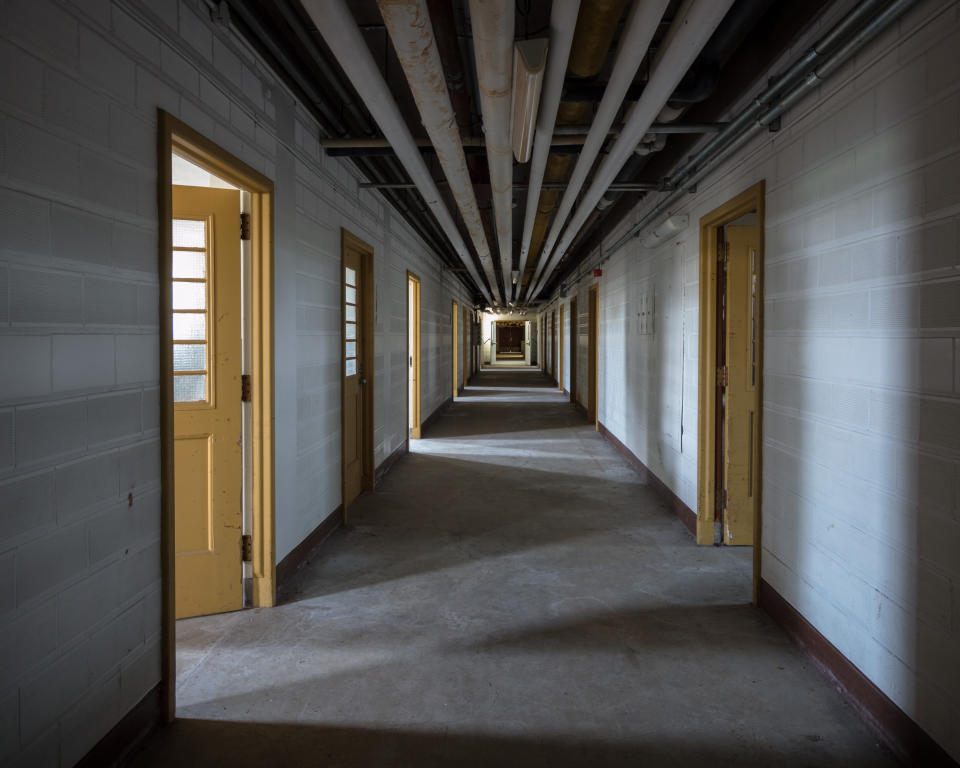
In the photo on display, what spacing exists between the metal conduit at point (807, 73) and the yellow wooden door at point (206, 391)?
7.93 ft

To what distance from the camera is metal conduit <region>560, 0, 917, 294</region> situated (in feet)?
6.46

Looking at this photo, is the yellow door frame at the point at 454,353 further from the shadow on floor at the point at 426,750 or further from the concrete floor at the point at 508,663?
the shadow on floor at the point at 426,750

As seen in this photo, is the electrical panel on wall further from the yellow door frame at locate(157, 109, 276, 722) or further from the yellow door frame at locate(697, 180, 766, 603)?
the yellow door frame at locate(157, 109, 276, 722)

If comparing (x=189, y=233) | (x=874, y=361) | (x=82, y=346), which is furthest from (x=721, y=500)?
(x=82, y=346)

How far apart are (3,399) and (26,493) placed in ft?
0.79

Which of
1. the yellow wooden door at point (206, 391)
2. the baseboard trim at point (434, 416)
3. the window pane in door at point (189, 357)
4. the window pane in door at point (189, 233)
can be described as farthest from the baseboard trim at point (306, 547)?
the baseboard trim at point (434, 416)

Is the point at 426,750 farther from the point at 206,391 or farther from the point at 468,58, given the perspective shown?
the point at 468,58

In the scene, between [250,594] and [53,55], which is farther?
[250,594]

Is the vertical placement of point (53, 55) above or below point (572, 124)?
below

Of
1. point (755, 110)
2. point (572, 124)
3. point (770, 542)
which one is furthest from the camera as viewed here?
point (572, 124)

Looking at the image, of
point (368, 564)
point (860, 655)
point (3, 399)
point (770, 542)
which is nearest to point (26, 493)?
point (3, 399)

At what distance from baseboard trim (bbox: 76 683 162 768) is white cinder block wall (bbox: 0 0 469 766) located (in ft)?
0.12

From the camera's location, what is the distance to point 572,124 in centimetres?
352

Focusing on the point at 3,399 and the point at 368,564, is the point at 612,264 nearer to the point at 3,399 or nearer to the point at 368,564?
the point at 368,564
